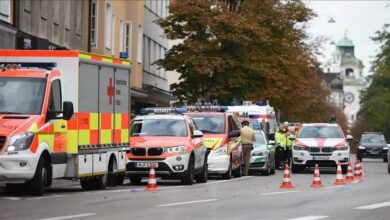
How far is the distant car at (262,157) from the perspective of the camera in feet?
123

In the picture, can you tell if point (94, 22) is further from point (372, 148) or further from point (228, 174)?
point (372, 148)

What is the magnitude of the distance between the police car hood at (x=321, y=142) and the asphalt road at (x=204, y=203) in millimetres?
12172

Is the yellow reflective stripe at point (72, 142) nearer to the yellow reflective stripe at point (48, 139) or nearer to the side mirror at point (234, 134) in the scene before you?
the yellow reflective stripe at point (48, 139)

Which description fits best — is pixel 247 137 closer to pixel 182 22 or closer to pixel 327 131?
pixel 327 131

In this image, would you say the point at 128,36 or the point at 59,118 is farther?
the point at 128,36

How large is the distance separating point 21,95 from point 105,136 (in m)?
3.16

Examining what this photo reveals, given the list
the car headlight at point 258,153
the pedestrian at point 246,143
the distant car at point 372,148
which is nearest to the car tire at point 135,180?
the pedestrian at point 246,143

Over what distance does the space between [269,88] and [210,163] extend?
100ft

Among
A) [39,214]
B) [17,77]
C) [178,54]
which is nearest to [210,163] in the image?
[17,77]

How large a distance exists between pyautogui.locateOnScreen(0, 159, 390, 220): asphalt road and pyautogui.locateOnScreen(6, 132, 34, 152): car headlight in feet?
2.98

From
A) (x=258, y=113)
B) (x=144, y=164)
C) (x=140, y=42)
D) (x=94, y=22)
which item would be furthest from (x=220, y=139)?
(x=140, y=42)

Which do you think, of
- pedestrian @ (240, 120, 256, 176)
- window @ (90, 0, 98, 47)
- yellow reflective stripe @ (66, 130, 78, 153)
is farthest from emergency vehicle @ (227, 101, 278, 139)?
yellow reflective stripe @ (66, 130, 78, 153)

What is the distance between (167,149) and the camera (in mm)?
28047

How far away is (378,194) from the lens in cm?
2431
